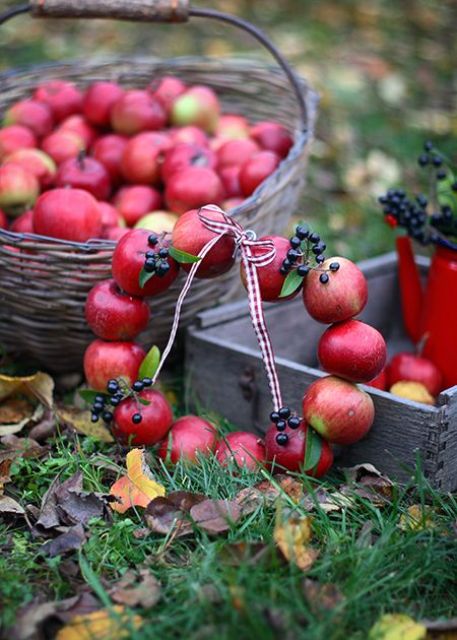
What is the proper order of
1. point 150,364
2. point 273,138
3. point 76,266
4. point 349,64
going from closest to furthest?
point 150,364 < point 76,266 < point 273,138 < point 349,64

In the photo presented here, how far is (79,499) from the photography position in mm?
1666

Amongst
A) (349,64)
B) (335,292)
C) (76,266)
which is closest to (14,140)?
(76,266)

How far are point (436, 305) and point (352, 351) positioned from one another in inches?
23.6

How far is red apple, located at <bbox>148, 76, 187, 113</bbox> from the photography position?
267 cm

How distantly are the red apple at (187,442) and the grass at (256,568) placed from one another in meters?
0.06

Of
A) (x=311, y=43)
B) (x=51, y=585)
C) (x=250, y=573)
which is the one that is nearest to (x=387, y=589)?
(x=250, y=573)

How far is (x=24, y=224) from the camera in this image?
7.02ft

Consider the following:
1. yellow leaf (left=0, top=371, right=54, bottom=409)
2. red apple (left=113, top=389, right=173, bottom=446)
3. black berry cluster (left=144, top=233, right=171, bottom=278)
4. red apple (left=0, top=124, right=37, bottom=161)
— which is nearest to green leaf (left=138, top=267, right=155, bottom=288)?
black berry cluster (left=144, top=233, right=171, bottom=278)

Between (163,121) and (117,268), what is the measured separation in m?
0.98

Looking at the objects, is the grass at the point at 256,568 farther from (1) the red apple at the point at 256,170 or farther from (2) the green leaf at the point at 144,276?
(1) the red apple at the point at 256,170

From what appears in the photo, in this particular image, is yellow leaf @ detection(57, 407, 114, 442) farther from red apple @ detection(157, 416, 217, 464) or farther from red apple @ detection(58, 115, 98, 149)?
red apple @ detection(58, 115, 98, 149)

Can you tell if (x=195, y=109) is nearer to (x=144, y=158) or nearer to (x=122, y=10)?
(x=144, y=158)

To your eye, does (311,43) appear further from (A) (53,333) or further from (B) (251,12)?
(A) (53,333)

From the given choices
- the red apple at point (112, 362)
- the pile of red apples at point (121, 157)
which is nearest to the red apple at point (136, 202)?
the pile of red apples at point (121, 157)
